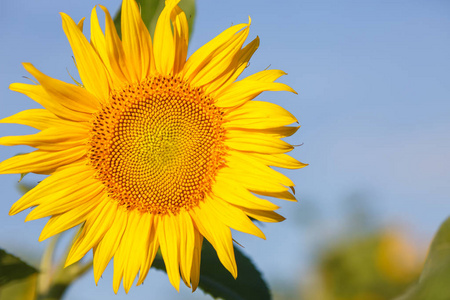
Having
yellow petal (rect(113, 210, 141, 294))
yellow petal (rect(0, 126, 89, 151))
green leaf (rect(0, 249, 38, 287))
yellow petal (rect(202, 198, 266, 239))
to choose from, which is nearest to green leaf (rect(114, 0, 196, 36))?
yellow petal (rect(0, 126, 89, 151))

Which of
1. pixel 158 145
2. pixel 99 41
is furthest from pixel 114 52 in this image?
pixel 158 145

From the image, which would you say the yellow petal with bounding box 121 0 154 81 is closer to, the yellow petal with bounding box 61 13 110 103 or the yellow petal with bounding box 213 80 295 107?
the yellow petal with bounding box 61 13 110 103

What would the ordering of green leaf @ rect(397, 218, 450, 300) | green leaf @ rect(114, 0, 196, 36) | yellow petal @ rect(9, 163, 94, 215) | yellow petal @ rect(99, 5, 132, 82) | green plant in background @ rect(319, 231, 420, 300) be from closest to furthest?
green leaf @ rect(397, 218, 450, 300) < yellow petal @ rect(99, 5, 132, 82) < yellow petal @ rect(9, 163, 94, 215) < green leaf @ rect(114, 0, 196, 36) < green plant in background @ rect(319, 231, 420, 300)

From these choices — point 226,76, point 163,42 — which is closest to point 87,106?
point 163,42

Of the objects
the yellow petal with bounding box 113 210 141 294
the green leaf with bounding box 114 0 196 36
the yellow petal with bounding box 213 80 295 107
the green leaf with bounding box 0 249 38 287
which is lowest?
the green leaf with bounding box 0 249 38 287

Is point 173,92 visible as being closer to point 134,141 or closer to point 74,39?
point 134,141

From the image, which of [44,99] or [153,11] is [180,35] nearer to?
[153,11]
